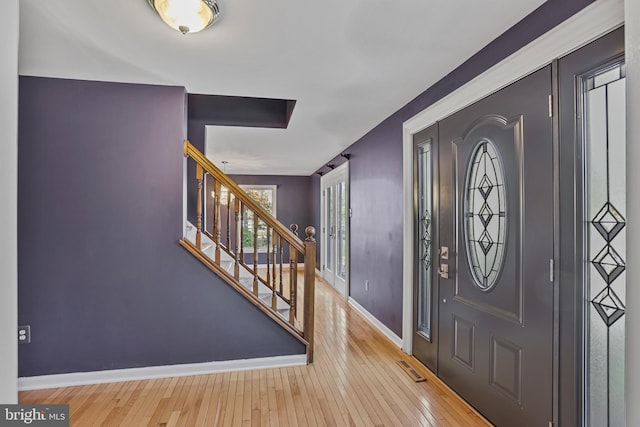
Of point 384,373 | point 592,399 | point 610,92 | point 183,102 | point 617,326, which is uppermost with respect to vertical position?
point 183,102

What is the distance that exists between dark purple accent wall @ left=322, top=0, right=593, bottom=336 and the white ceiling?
0.08m

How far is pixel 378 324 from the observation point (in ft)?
12.2

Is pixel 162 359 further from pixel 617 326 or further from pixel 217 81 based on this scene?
pixel 617 326

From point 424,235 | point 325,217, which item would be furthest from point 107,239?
point 325,217

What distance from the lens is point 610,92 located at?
54.1 inches

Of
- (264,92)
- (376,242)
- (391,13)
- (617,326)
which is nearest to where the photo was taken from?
(617,326)

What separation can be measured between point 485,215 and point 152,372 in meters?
2.76

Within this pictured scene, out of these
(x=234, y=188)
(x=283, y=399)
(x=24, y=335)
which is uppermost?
A: (x=234, y=188)

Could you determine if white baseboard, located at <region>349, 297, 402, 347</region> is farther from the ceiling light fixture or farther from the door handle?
the ceiling light fixture

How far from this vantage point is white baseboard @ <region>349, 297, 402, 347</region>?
325 cm

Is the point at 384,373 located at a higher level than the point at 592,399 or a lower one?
lower

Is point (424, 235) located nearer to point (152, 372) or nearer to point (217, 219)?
point (217, 219)

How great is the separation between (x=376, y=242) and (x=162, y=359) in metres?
2.49

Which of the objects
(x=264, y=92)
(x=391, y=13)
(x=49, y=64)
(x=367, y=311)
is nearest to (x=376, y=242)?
(x=367, y=311)
